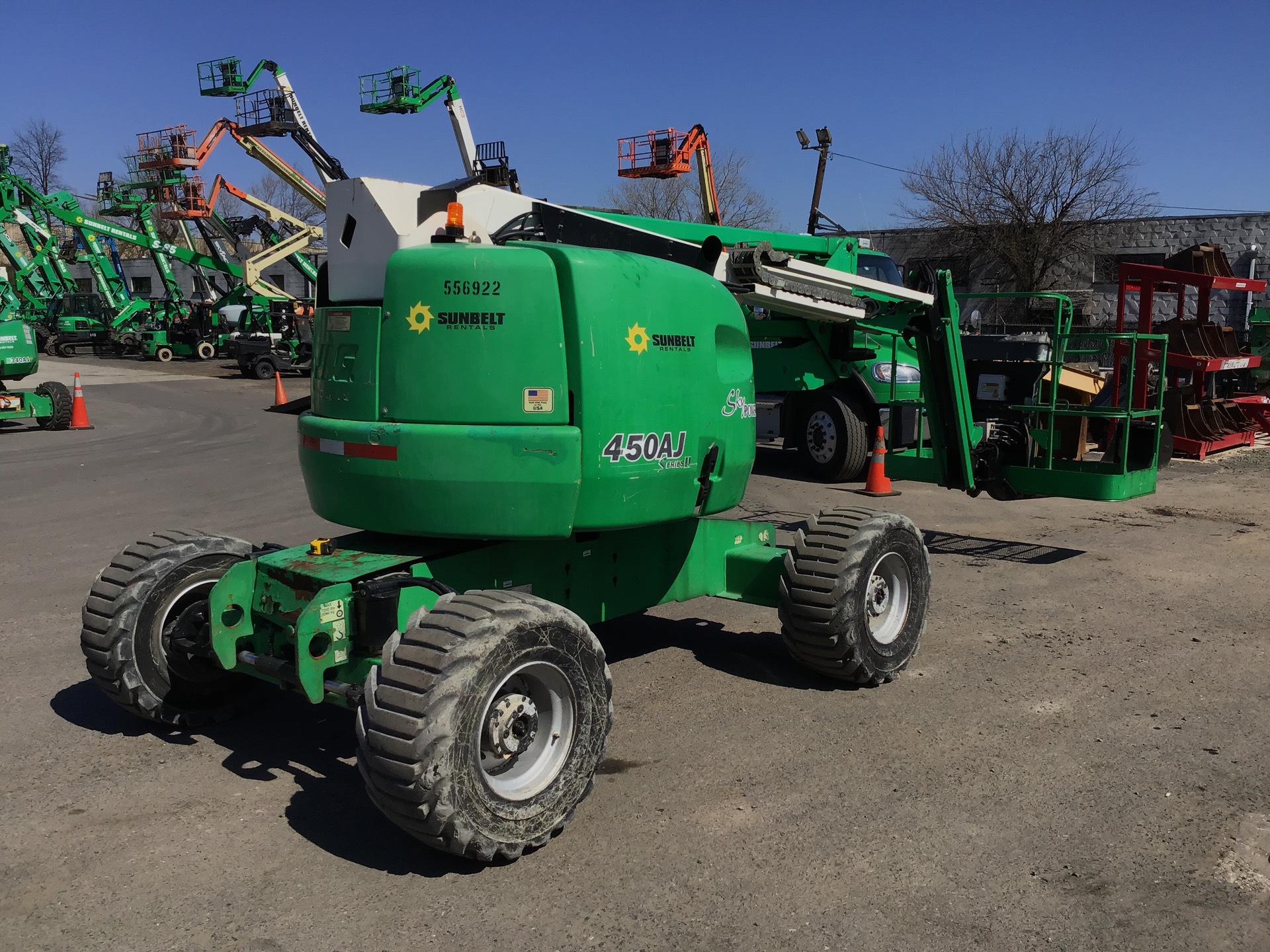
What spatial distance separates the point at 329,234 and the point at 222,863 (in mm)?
2901

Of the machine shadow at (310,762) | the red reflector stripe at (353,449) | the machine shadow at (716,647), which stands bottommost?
the machine shadow at (310,762)

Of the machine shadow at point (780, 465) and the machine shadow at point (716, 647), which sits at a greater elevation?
the machine shadow at point (780, 465)

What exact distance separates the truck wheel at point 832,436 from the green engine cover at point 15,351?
43.5ft

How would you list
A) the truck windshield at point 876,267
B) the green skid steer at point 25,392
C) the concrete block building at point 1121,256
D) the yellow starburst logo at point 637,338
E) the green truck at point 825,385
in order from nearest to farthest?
the yellow starburst logo at point 637,338, the green truck at point 825,385, the truck windshield at point 876,267, the green skid steer at point 25,392, the concrete block building at point 1121,256

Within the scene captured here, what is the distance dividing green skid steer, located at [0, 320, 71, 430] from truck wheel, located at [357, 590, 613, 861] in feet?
54.7

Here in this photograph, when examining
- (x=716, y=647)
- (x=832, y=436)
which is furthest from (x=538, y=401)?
(x=832, y=436)

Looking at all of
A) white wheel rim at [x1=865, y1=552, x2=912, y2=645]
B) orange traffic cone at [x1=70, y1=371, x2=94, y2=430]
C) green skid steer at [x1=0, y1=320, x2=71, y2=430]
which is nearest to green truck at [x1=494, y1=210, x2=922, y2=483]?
white wheel rim at [x1=865, y1=552, x2=912, y2=645]

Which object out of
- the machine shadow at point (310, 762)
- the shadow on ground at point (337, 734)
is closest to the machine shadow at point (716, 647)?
the shadow on ground at point (337, 734)

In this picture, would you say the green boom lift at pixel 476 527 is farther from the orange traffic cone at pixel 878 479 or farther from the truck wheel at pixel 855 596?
the orange traffic cone at pixel 878 479

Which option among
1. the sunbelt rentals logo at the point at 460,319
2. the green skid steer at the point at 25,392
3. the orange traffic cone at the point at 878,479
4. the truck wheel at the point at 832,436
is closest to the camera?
the sunbelt rentals logo at the point at 460,319

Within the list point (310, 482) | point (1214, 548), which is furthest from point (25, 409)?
point (1214, 548)

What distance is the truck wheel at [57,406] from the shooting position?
718 inches

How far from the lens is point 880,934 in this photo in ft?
11.8

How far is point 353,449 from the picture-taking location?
485 centimetres
